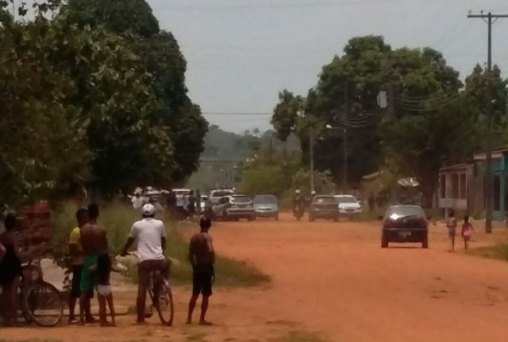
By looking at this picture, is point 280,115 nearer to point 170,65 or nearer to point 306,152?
point 306,152

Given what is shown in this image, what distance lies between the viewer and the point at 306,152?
377 feet

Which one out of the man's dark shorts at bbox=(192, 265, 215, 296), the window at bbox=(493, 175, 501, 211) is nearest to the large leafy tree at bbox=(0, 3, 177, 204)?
the man's dark shorts at bbox=(192, 265, 215, 296)

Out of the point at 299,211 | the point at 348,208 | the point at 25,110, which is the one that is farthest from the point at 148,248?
the point at 299,211

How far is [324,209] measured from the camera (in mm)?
78562

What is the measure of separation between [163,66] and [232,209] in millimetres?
19197

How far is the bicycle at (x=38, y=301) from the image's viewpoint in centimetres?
2105

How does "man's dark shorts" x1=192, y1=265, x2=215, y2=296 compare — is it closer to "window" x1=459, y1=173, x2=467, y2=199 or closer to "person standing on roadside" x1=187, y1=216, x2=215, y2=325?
"person standing on roadside" x1=187, y1=216, x2=215, y2=325

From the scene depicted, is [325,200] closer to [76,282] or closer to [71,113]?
[71,113]

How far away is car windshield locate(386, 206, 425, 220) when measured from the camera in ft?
153

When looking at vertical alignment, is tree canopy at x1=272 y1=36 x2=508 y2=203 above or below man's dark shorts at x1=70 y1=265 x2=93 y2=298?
above

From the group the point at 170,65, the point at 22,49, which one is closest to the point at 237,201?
the point at 170,65

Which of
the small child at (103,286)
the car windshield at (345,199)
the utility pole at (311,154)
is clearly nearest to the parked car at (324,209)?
the car windshield at (345,199)

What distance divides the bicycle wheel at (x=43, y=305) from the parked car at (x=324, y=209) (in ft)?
187

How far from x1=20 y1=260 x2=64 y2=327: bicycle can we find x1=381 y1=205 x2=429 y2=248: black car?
85.6ft
